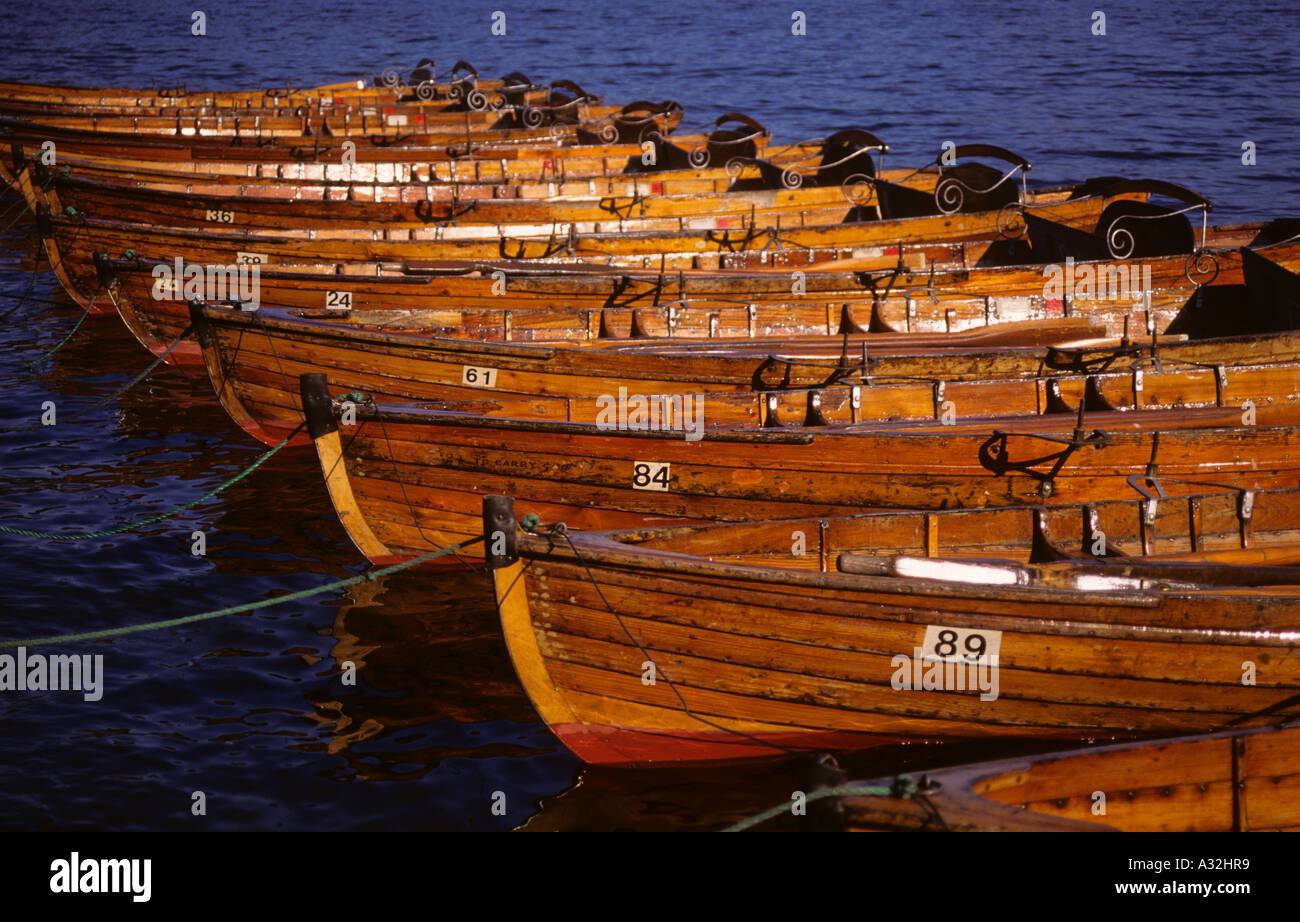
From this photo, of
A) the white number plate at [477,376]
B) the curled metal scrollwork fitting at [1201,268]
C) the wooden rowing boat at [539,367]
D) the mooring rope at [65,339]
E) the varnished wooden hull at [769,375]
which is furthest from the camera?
the mooring rope at [65,339]

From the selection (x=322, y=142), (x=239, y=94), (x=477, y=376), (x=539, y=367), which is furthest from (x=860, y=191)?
(x=239, y=94)

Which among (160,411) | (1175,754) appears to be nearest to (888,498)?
(1175,754)

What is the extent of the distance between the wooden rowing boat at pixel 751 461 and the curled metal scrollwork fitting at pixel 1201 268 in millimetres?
4684

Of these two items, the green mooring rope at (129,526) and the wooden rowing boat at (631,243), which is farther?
the wooden rowing boat at (631,243)

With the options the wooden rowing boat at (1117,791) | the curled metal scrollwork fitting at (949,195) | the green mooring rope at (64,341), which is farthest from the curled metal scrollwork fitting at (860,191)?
the wooden rowing boat at (1117,791)

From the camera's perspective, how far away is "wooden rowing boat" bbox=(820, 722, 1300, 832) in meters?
6.03

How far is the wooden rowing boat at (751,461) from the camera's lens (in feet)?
34.9

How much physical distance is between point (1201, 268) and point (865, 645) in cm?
923

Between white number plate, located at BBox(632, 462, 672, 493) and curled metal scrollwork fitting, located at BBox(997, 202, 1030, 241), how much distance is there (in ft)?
28.5

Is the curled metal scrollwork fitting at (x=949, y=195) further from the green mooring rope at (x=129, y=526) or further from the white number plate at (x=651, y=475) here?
the green mooring rope at (x=129, y=526)

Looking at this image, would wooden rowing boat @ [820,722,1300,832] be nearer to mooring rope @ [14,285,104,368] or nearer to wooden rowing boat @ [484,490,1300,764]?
wooden rowing boat @ [484,490,1300,764]

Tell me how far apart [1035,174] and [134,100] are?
2094cm
